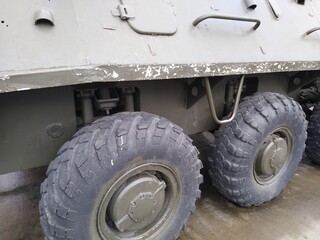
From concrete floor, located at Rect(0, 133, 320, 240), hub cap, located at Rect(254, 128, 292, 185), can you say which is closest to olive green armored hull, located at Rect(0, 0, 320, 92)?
hub cap, located at Rect(254, 128, 292, 185)

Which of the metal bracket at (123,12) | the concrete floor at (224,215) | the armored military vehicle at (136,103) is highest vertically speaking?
the metal bracket at (123,12)

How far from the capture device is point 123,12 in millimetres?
1525

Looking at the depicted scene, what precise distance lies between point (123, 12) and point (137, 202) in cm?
97

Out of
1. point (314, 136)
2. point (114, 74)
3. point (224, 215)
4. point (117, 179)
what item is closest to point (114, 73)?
point (114, 74)

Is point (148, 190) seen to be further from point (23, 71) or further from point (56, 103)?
point (23, 71)

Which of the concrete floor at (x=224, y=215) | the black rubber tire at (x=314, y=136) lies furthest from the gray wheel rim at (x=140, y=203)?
the black rubber tire at (x=314, y=136)

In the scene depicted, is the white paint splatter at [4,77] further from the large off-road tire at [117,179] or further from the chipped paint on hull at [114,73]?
the large off-road tire at [117,179]

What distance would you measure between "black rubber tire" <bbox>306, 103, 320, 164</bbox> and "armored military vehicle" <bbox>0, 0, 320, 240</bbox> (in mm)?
624

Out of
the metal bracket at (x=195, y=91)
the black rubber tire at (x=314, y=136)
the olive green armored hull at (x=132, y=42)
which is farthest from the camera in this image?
the black rubber tire at (x=314, y=136)

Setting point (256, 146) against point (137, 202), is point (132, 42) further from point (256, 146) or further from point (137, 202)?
point (256, 146)

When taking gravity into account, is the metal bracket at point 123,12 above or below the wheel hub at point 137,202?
above

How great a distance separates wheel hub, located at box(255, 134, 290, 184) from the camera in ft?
7.47

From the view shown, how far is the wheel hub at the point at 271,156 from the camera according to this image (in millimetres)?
2277

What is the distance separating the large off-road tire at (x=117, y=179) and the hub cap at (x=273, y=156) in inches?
25.5
